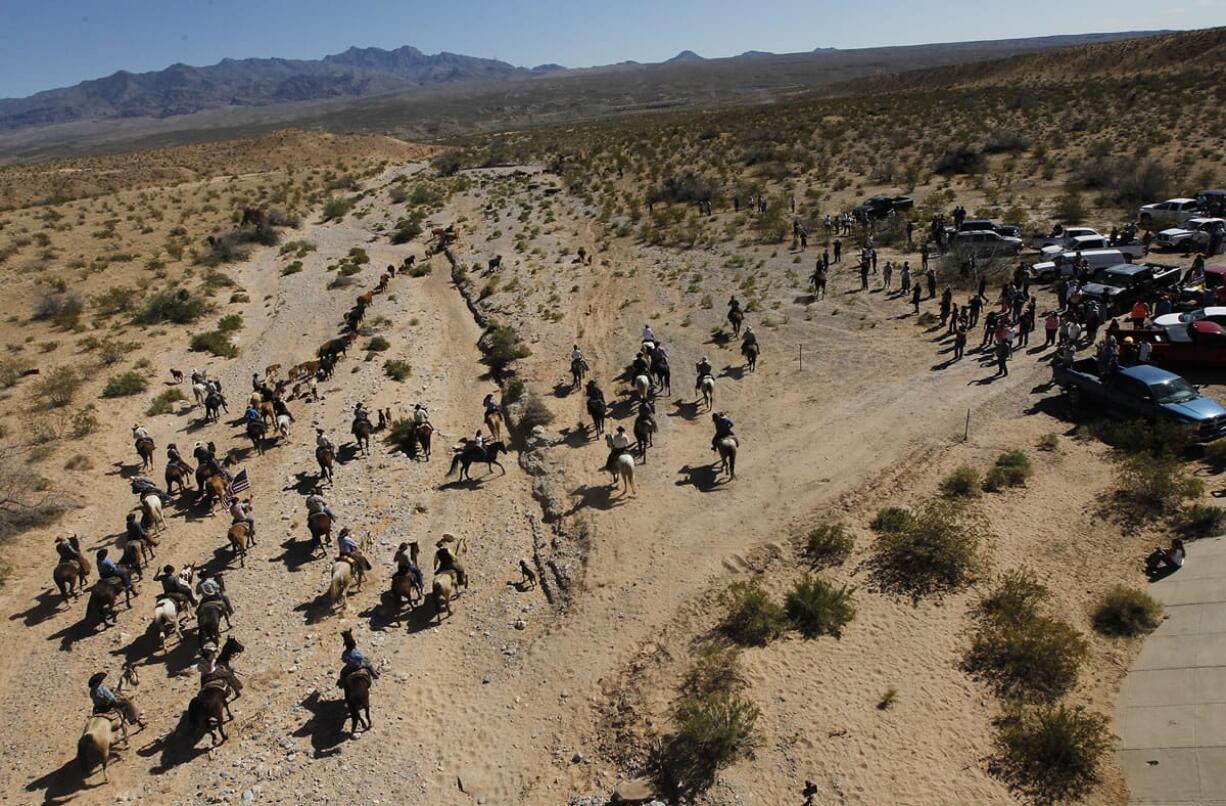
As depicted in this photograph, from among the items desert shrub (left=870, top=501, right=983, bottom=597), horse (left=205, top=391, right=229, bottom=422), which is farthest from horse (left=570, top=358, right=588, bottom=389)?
desert shrub (left=870, top=501, right=983, bottom=597)

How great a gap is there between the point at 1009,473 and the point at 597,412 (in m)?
10.0

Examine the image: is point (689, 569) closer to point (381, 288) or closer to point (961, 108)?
point (381, 288)

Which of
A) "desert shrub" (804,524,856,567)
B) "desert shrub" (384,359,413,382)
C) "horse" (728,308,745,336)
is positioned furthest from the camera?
"desert shrub" (384,359,413,382)

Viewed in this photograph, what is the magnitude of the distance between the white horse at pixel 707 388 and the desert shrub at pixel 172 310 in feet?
80.4

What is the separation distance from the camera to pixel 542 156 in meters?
79.1

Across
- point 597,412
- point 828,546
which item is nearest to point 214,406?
point 597,412

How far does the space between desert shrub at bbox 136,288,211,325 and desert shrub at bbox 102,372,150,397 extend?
7.40m

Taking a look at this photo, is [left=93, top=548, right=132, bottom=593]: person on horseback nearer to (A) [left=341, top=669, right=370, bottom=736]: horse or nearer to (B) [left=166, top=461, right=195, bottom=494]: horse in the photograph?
(B) [left=166, top=461, right=195, bottom=494]: horse

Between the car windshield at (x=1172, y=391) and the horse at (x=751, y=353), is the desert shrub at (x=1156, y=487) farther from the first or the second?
the horse at (x=751, y=353)

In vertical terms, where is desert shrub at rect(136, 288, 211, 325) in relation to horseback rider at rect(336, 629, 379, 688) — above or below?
above

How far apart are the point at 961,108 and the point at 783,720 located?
71266 millimetres

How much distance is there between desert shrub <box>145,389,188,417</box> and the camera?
2517 centimetres

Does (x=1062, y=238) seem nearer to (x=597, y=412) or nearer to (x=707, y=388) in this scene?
(x=707, y=388)

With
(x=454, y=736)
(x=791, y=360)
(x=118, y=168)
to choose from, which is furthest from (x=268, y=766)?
(x=118, y=168)
